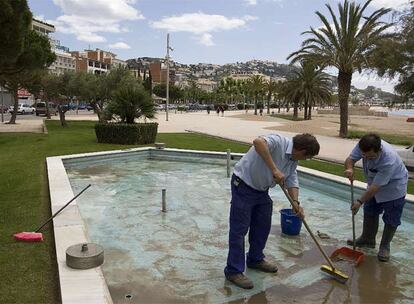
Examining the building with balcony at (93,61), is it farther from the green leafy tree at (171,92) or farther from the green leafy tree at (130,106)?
the green leafy tree at (130,106)

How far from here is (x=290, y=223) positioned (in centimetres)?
608

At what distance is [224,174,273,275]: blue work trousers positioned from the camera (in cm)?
412

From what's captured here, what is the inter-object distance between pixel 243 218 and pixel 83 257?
1533 mm

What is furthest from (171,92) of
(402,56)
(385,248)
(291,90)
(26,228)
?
(385,248)

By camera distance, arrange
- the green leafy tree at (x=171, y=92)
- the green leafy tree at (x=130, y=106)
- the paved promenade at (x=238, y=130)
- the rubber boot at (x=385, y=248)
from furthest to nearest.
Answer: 1. the green leafy tree at (x=171, y=92)
2. the green leafy tree at (x=130, y=106)
3. the paved promenade at (x=238, y=130)
4. the rubber boot at (x=385, y=248)

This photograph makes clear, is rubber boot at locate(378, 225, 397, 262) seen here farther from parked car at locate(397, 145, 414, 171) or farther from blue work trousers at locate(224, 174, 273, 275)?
parked car at locate(397, 145, 414, 171)

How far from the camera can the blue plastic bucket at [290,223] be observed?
6.06m

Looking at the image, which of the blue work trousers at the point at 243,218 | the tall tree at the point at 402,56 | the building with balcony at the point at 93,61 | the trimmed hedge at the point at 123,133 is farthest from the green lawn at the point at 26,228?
the building with balcony at the point at 93,61

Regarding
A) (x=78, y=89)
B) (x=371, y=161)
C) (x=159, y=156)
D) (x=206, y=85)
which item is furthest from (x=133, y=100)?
(x=206, y=85)

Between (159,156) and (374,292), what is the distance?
34.2ft

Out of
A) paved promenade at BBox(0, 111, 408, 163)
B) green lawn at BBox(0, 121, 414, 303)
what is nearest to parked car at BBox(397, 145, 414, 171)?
green lawn at BBox(0, 121, 414, 303)

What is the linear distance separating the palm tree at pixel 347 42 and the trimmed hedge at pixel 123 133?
1132cm

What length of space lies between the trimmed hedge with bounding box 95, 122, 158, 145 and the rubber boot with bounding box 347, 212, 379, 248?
1204 cm

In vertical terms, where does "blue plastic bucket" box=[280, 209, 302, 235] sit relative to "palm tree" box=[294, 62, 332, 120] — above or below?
below
